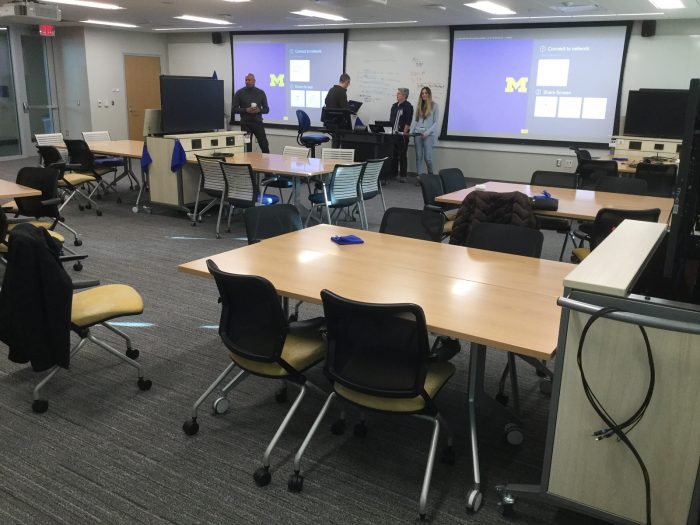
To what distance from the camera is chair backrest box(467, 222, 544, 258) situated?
10.7 ft

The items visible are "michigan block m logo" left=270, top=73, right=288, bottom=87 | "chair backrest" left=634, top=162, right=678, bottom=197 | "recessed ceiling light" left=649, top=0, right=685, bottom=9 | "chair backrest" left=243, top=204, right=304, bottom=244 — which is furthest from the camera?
"michigan block m logo" left=270, top=73, right=288, bottom=87

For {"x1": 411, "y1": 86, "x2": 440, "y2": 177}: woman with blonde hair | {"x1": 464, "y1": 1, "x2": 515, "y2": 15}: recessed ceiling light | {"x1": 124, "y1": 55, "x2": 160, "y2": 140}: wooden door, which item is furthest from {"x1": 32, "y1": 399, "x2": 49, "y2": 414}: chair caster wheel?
{"x1": 124, "y1": 55, "x2": 160, "y2": 140}: wooden door

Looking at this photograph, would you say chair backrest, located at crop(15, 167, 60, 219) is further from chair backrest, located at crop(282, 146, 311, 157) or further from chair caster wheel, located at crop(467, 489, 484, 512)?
chair caster wheel, located at crop(467, 489, 484, 512)

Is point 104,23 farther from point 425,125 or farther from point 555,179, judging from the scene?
point 555,179

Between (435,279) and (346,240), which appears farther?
(346,240)

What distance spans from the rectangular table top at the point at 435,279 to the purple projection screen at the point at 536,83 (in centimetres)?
701

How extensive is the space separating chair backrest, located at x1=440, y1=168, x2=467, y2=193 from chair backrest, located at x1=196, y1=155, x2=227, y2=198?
2271mm

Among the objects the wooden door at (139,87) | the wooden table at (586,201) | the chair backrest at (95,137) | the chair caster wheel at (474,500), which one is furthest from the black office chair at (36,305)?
the wooden door at (139,87)

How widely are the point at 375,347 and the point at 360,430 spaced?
2.42ft

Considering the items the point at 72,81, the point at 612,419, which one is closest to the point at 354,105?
the point at 72,81

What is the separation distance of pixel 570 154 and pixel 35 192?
7870 mm

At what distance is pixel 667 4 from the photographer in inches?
279

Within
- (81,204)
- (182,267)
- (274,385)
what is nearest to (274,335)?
(182,267)

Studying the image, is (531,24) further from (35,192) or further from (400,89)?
(35,192)
